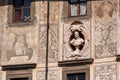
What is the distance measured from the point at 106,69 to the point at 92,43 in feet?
4.06

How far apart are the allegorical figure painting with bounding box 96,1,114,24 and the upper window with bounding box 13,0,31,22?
3060 mm

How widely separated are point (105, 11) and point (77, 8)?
4.14 feet

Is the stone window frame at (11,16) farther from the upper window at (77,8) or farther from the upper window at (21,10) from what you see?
the upper window at (77,8)

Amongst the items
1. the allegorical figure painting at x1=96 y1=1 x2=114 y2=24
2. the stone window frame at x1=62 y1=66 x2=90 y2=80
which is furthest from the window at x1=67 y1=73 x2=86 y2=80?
the allegorical figure painting at x1=96 y1=1 x2=114 y2=24

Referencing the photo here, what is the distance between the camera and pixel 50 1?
2739cm

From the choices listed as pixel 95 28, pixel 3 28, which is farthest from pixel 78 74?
pixel 3 28

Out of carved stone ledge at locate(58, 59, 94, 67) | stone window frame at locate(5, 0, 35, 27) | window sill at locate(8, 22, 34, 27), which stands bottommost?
carved stone ledge at locate(58, 59, 94, 67)

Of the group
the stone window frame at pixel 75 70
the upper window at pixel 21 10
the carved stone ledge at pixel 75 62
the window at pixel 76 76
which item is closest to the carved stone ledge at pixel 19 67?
the carved stone ledge at pixel 75 62

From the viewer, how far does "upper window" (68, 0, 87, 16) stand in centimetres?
2697

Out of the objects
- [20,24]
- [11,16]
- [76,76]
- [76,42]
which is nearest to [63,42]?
[76,42]

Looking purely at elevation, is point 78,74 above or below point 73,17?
below

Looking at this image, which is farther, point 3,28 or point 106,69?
point 3,28

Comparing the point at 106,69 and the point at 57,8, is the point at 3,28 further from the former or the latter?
the point at 106,69

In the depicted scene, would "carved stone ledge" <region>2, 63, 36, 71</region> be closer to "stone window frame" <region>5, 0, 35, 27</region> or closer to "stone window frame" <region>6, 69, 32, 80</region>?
"stone window frame" <region>6, 69, 32, 80</region>
